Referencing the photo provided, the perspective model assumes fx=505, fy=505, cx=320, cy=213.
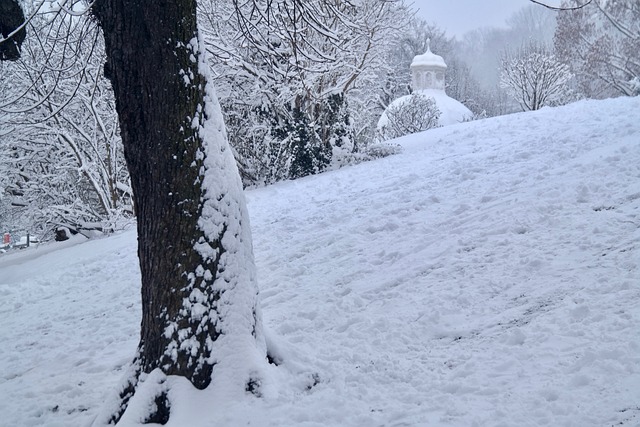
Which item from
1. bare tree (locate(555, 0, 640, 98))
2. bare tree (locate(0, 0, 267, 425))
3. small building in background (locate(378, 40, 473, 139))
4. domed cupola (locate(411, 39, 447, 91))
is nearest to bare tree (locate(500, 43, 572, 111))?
small building in background (locate(378, 40, 473, 139))

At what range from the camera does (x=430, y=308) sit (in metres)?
3.53

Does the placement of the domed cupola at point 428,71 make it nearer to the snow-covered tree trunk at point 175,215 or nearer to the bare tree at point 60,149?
the bare tree at point 60,149

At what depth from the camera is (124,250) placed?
816cm

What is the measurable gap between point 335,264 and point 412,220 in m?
1.09

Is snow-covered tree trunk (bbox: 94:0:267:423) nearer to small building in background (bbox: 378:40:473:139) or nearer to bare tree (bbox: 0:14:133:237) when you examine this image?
bare tree (bbox: 0:14:133:237)

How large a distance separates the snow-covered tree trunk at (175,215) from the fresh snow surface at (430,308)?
0.72 feet

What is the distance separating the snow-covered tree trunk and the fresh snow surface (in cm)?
22

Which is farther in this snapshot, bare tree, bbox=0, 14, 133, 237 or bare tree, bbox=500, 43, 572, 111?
bare tree, bbox=500, 43, 572, 111

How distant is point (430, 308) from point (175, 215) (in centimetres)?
185

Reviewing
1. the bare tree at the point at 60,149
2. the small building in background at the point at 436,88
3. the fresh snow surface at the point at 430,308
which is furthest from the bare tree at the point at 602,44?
the bare tree at the point at 60,149

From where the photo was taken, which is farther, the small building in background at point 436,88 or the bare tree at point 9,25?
the small building in background at point 436,88

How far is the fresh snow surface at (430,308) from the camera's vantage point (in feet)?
8.21

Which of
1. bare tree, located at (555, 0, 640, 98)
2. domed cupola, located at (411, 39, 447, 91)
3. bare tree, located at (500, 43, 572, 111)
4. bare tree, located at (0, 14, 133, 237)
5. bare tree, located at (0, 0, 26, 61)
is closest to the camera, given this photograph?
bare tree, located at (0, 0, 26, 61)

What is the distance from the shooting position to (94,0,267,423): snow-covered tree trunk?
2.78 metres
